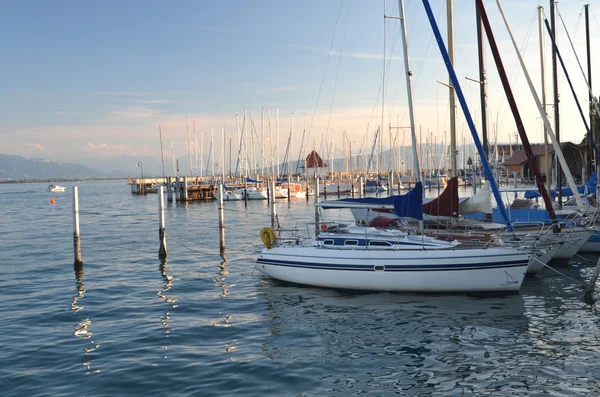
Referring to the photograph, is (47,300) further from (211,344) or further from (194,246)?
(194,246)

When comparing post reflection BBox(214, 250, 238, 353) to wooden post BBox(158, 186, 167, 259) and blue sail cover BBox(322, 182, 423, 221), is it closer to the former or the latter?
wooden post BBox(158, 186, 167, 259)

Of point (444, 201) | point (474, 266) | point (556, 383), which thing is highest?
point (444, 201)

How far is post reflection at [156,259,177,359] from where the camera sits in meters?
14.9

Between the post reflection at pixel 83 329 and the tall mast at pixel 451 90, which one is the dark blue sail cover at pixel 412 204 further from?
the post reflection at pixel 83 329

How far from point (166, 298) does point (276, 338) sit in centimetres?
609

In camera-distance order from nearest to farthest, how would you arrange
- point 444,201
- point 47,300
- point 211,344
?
point 211,344 < point 47,300 < point 444,201

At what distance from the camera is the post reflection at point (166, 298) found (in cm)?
1486

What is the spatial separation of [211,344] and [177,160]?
282 feet

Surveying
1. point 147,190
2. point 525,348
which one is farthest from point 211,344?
point 147,190

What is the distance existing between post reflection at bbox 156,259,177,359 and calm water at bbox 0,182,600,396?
0.06 metres

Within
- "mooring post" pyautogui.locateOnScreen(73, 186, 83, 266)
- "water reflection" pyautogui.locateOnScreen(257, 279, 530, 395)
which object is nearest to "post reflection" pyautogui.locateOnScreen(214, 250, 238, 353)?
"water reflection" pyautogui.locateOnScreen(257, 279, 530, 395)

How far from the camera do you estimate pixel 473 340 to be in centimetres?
1341

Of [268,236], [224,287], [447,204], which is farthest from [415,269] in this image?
[224,287]

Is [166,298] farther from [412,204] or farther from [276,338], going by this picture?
[412,204]
